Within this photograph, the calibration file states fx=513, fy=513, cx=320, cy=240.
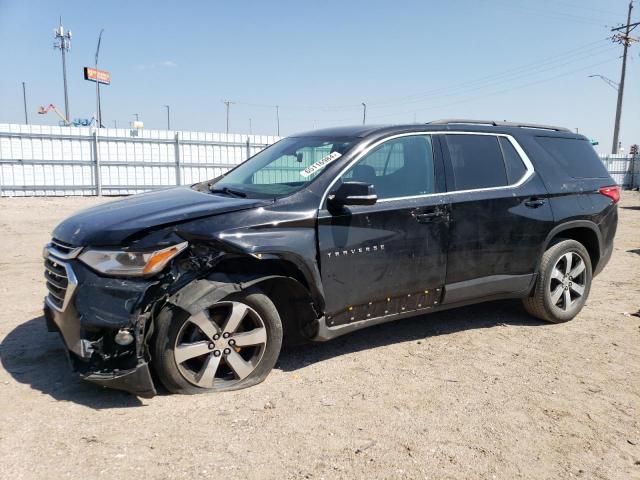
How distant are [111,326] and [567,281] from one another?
13.5ft

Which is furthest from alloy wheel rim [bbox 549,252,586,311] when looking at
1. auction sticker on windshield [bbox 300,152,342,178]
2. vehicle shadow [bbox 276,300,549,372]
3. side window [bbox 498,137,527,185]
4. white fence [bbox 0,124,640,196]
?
white fence [bbox 0,124,640,196]

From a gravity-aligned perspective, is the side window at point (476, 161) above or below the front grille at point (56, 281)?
above

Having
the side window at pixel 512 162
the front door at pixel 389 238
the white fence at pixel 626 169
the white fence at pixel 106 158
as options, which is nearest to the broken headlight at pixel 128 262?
the front door at pixel 389 238

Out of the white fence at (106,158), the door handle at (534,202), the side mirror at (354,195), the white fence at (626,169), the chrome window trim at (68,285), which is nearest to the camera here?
the chrome window trim at (68,285)

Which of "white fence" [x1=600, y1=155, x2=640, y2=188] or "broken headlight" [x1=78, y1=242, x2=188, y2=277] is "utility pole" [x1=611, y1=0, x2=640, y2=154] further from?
"broken headlight" [x1=78, y1=242, x2=188, y2=277]

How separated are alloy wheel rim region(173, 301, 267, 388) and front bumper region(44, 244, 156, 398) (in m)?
0.25

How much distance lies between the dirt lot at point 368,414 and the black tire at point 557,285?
0.24m

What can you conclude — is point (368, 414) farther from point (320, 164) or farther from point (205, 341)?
point (320, 164)

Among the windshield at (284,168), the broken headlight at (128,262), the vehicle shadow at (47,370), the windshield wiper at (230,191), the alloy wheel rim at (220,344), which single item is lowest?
the vehicle shadow at (47,370)

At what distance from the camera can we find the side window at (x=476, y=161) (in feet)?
14.0

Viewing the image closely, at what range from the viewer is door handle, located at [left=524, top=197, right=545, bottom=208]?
4519 mm

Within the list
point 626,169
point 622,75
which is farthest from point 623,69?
point 626,169

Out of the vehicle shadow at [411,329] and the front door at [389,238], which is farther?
the vehicle shadow at [411,329]

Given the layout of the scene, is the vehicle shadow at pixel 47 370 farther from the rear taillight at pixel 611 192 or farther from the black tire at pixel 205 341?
the rear taillight at pixel 611 192
